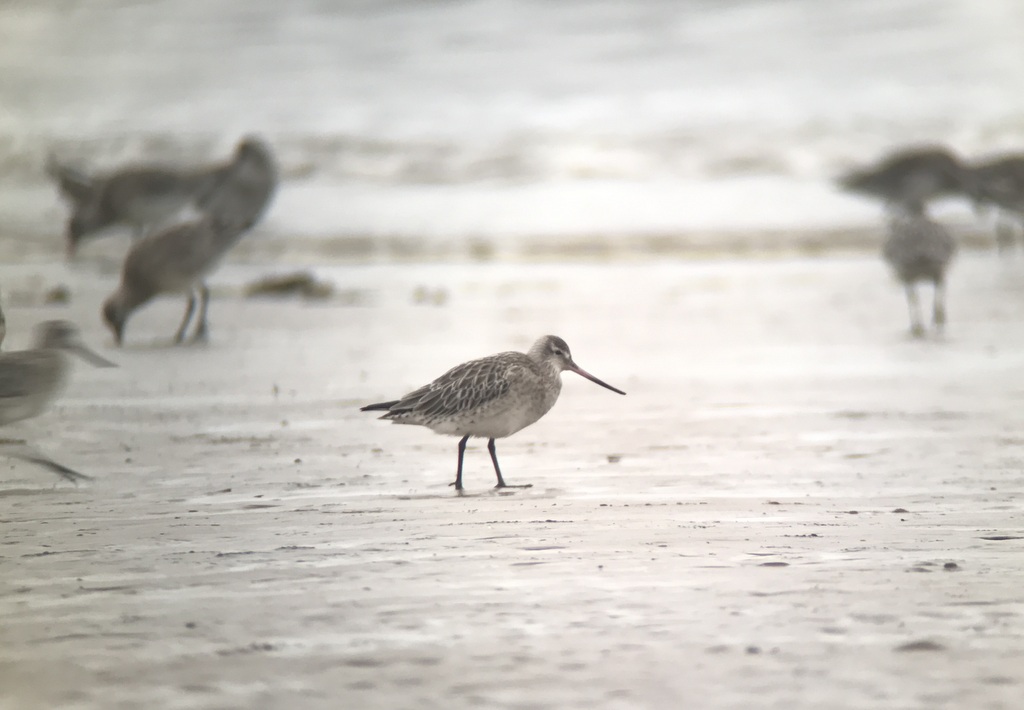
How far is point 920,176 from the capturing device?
19.8 metres

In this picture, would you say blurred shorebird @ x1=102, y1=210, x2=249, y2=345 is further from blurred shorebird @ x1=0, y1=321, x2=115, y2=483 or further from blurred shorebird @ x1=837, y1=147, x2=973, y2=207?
blurred shorebird @ x1=837, y1=147, x2=973, y2=207

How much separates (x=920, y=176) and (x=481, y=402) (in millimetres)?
15290

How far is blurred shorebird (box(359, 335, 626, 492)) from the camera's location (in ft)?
19.7

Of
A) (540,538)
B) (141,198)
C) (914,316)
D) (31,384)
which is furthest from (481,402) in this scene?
(141,198)

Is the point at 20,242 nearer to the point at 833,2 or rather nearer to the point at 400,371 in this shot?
the point at 400,371

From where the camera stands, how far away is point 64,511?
5309 millimetres

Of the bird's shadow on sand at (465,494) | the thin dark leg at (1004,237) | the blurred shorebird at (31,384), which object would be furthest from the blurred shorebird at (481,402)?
the thin dark leg at (1004,237)

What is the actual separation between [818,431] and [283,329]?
20.6ft

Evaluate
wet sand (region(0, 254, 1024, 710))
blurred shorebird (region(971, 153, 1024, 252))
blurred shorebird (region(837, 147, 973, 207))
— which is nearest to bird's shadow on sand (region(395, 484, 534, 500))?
wet sand (region(0, 254, 1024, 710))

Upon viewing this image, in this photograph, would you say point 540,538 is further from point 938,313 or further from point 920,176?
point 920,176

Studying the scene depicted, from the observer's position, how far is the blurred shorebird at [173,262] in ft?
40.6

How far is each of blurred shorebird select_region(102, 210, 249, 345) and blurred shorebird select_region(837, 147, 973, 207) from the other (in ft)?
36.0

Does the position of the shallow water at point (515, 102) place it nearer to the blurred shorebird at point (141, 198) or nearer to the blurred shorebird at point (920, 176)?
the blurred shorebird at point (920, 176)

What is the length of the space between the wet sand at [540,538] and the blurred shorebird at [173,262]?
5.55 feet
